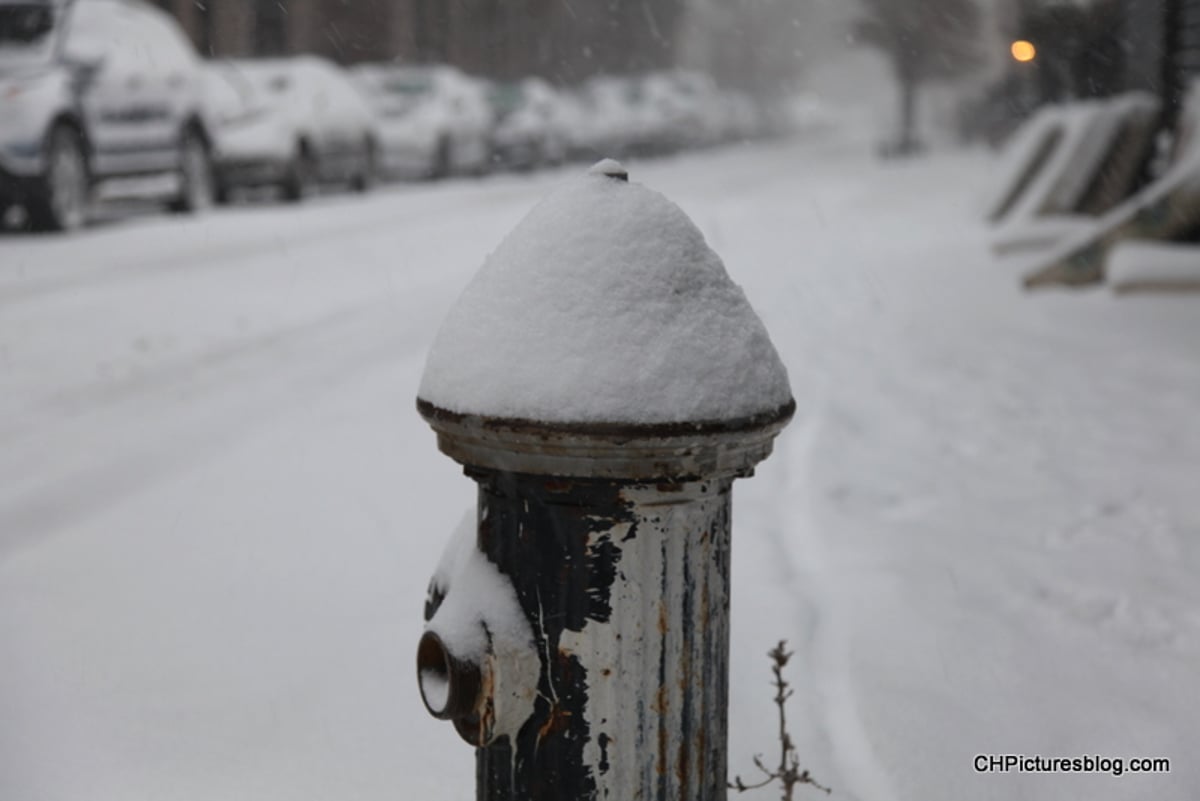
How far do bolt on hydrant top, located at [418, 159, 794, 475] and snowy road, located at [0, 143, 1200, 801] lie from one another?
1107 mm

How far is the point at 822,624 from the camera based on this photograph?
342cm

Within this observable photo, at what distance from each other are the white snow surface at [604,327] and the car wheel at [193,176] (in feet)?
36.8

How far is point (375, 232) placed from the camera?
39.4ft

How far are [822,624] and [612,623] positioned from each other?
1623 mm

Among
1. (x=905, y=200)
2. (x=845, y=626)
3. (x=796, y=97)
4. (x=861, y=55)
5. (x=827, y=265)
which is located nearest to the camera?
(x=845, y=626)

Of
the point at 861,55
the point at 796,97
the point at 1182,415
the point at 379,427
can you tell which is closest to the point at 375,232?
the point at 379,427

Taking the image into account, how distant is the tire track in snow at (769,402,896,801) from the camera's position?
271 centimetres

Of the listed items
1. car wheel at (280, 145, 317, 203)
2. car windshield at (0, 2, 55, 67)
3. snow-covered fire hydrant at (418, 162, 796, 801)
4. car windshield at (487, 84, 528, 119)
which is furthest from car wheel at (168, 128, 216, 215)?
snow-covered fire hydrant at (418, 162, 796, 801)

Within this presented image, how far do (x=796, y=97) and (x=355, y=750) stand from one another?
8704cm

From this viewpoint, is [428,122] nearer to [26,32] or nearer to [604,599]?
[26,32]

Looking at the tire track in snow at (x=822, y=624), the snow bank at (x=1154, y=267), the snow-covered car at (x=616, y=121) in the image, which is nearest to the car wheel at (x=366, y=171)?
the snow-covered car at (x=616, y=121)

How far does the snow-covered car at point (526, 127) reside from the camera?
22.2m

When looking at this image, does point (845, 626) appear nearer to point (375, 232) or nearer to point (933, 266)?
point (933, 266)

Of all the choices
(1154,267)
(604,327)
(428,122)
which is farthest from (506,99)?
(604,327)
